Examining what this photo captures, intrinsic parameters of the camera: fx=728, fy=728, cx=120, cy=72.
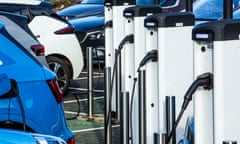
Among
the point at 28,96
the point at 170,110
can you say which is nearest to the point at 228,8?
the point at 170,110

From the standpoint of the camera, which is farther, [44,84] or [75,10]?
[75,10]

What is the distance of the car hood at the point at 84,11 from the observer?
1714 cm

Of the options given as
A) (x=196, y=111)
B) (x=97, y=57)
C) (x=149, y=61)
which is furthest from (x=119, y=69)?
(x=97, y=57)

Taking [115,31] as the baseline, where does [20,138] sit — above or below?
below

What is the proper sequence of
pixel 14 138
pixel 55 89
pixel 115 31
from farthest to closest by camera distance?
pixel 115 31, pixel 55 89, pixel 14 138

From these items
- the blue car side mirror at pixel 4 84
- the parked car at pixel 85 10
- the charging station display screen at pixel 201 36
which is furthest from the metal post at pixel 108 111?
the parked car at pixel 85 10

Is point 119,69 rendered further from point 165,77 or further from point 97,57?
point 97,57

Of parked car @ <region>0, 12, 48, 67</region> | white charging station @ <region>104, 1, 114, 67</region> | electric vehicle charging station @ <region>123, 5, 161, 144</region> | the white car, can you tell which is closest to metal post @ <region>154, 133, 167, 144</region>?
electric vehicle charging station @ <region>123, 5, 161, 144</region>

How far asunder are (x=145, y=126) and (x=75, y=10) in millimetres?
10954

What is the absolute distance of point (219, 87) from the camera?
482 centimetres

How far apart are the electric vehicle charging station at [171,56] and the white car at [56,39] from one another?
20.7 feet

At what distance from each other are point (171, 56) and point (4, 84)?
1.77 meters

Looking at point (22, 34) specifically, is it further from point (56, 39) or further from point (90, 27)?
point (90, 27)

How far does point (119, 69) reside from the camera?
8984 millimetres
